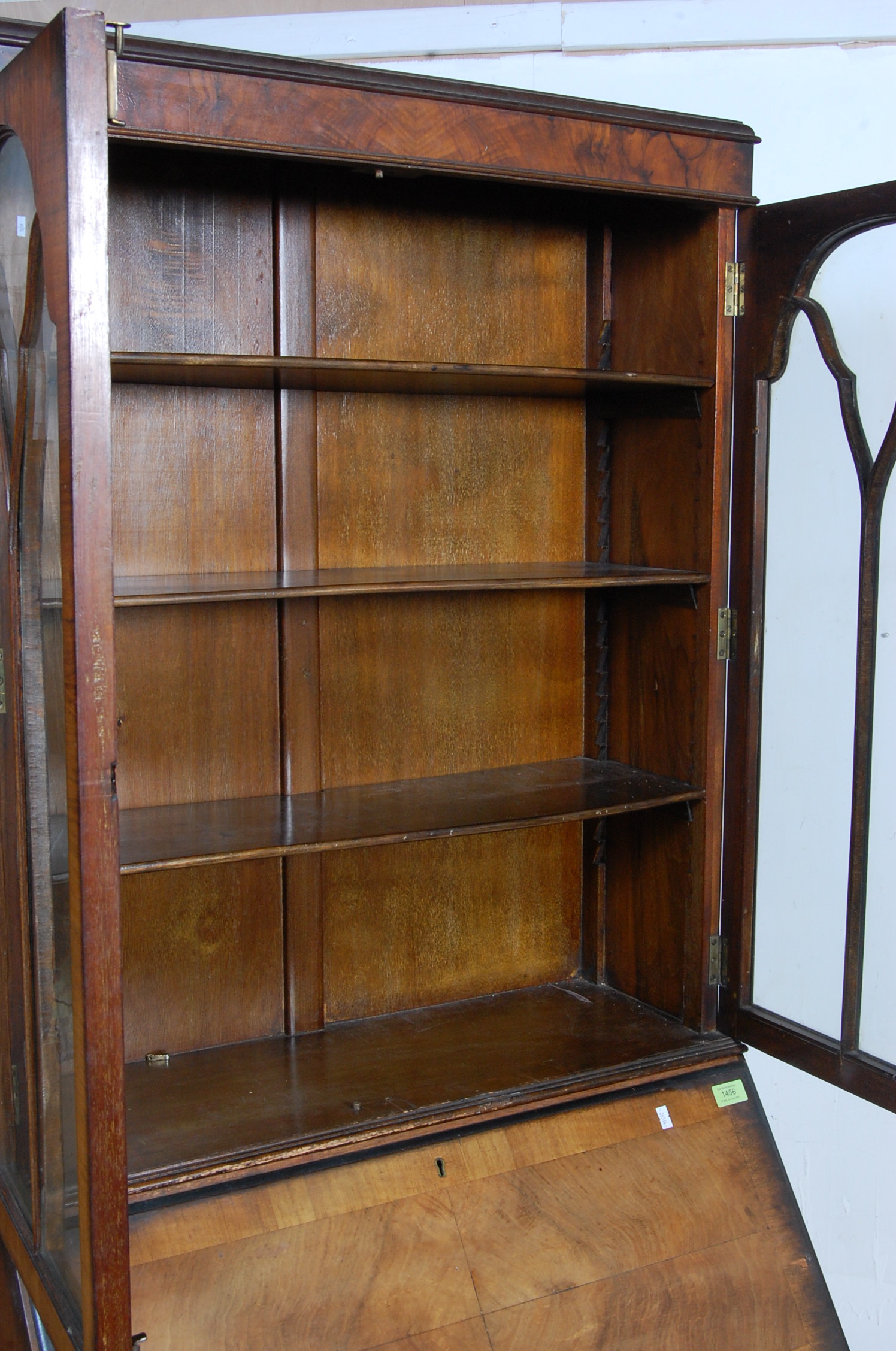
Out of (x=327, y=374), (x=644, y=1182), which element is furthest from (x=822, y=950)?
(x=327, y=374)

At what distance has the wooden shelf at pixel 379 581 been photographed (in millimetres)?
2039

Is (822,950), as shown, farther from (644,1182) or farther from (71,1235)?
(71,1235)

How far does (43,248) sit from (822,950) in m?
1.71

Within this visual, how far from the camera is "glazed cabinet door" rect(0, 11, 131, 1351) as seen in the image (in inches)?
57.5

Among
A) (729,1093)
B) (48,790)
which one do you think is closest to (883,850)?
(729,1093)

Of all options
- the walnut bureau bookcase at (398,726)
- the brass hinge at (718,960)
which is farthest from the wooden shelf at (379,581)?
the brass hinge at (718,960)

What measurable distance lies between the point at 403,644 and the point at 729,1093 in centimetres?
105

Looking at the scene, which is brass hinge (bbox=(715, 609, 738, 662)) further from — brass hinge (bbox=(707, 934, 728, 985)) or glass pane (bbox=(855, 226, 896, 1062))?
brass hinge (bbox=(707, 934, 728, 985))

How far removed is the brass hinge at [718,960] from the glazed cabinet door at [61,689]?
1.27 m

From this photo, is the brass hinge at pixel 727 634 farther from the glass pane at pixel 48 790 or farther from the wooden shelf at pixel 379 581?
the glass pane at pixel 48 790

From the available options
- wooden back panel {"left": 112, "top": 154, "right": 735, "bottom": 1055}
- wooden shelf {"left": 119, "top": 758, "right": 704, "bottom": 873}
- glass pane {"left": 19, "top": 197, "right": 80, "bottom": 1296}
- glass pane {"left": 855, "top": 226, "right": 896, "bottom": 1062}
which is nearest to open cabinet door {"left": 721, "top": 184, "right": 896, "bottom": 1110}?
glass pane {"left": 855, "top": 226, "right": 896, "bottom": 1062}

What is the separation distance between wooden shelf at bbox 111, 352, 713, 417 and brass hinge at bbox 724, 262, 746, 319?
0.15 meters

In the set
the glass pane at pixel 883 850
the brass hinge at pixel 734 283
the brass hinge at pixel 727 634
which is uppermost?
the brass hinge at pixel 734 283

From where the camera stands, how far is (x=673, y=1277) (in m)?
2.31
